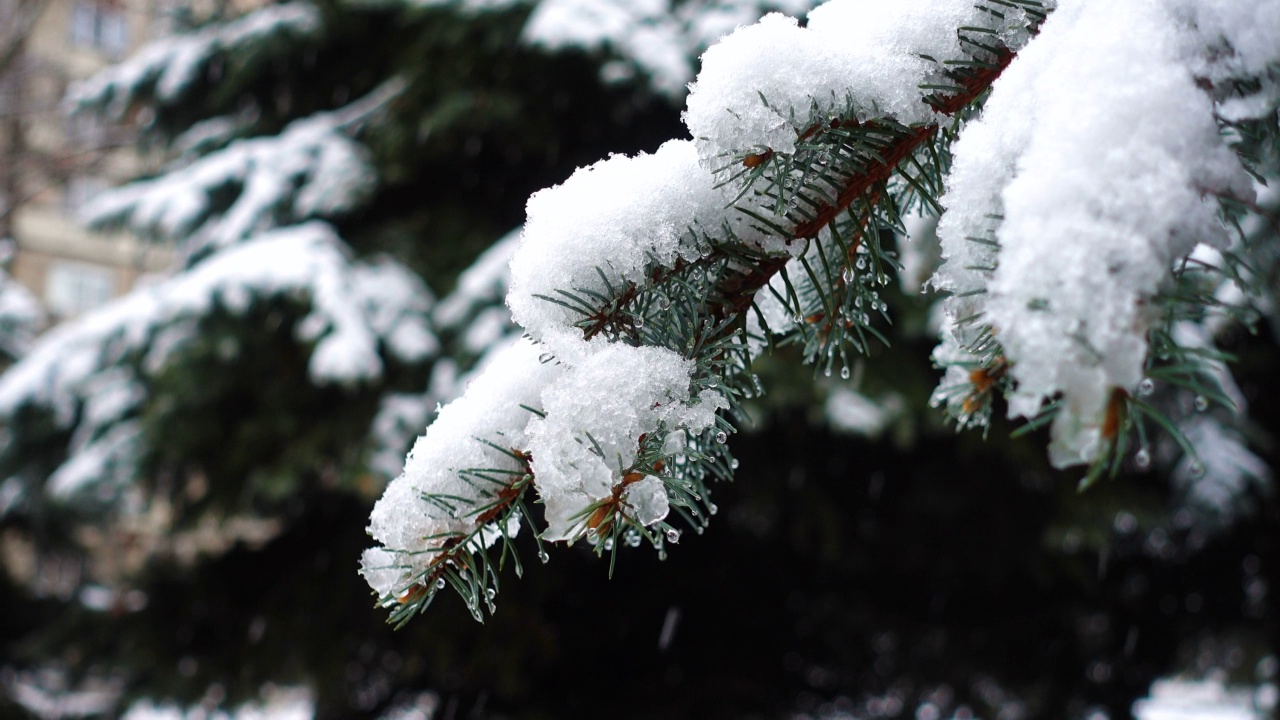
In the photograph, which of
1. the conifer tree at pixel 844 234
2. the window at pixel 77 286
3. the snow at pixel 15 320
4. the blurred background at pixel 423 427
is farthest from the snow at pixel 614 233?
the window at pixel 77 286

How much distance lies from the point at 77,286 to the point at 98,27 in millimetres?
4948

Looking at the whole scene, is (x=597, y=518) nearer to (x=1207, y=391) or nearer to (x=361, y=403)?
(x=1207, y=391)

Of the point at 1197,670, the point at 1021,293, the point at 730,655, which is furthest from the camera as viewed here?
the point at 1197,670

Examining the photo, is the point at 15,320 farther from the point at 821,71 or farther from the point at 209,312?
the point at 821,71

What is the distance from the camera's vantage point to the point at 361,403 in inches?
129

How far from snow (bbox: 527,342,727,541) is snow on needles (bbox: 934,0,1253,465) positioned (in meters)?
0.21

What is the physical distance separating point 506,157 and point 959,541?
2.63 metres

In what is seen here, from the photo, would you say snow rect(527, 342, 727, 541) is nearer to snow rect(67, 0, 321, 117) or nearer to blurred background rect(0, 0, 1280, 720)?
blurred background rect(0, 0, 1280, 720)

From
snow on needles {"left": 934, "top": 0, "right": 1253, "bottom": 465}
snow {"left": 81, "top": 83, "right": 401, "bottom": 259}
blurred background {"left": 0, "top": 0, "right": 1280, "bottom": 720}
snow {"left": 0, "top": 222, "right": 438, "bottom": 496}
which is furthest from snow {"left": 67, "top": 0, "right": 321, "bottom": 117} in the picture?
snow on needles {"left": 934, "top": 0, "right": 1253, "bottom": 465}

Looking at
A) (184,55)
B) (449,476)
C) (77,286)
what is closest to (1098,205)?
(449,476)

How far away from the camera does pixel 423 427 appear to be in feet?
9.94

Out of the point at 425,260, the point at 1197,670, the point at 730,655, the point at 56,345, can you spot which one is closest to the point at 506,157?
the point at 425,260

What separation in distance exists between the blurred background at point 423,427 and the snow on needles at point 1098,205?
7.31ft

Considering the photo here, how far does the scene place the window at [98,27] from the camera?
16.4 metres
